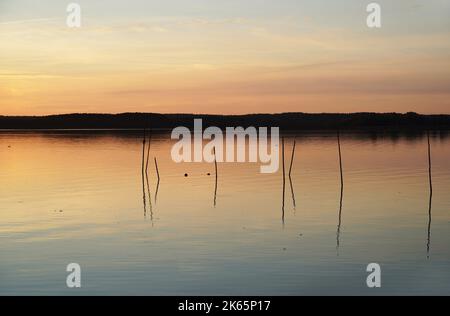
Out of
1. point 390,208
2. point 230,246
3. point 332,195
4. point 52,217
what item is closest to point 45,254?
point 230,246

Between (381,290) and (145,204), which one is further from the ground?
(145,204)

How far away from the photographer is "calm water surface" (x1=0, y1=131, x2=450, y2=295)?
14.5 m

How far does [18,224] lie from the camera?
2200 cm

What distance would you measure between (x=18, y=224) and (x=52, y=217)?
1.69 metres

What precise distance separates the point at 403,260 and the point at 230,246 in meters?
4.44

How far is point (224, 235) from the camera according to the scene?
19.9 meters

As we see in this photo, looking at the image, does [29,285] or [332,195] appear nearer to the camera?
[29,285]

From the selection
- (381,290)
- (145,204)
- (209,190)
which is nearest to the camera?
(381,290)

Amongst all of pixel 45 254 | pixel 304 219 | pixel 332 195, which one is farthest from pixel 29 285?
pixel 332 195

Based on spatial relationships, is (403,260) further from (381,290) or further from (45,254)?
(45,254)

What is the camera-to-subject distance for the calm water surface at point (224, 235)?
569 inches

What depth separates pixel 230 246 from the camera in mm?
18141
